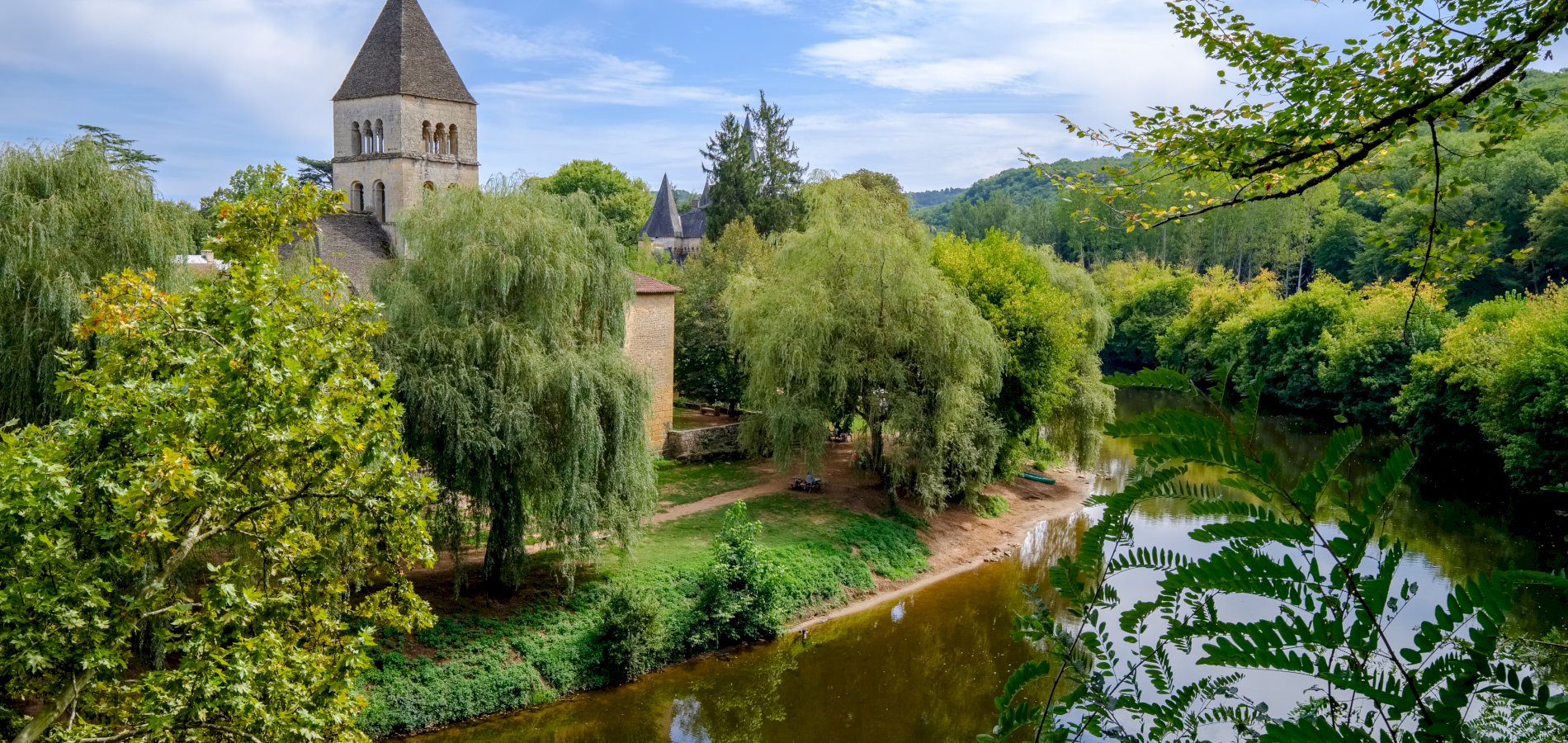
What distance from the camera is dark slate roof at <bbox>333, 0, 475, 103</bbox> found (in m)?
27.1

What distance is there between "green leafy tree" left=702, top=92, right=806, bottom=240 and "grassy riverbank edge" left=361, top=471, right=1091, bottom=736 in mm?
19982

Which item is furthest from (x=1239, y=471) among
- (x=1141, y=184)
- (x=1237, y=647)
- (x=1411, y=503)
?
(x=1411, y=503)

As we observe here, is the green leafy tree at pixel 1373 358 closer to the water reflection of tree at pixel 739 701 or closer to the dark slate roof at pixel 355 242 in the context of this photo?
the water reflection of tree at pixel 739 701

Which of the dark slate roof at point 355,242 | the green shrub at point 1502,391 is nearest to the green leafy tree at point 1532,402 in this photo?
the green shrub at point 1502,391

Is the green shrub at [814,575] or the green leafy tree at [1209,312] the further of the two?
the green leafy tree at [1209,312]

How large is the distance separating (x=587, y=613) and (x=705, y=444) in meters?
12.1

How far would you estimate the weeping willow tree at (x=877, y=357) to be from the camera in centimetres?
2264

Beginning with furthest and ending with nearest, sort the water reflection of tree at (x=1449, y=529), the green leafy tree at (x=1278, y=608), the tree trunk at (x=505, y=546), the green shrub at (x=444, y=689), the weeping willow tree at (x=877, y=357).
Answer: the weeping willow tree at (x=877, y=357) < the water reflection of tree at (x=1449, y=529) < the tree trunk at (x=505, y=546) < the green shrub at (x=444, y=689) < the green leafy tree at (x=1278, y=608)

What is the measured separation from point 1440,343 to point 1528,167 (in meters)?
18.8

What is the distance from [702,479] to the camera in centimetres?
2633

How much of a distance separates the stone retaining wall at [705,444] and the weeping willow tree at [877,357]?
15.0 ft

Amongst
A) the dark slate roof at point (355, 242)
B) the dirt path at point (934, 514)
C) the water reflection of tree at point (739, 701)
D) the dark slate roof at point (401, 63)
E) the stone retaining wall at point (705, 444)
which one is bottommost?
the water reflection of tree at point (739, 701)

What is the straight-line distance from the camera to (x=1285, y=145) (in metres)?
4.89

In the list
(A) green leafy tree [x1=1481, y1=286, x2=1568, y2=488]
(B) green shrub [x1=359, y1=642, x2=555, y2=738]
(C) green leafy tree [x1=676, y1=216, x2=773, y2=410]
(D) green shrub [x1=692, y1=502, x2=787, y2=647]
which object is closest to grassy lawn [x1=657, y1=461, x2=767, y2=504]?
(C) green leafy tree [x1=676, y1=216, x2=773, y2=410]
